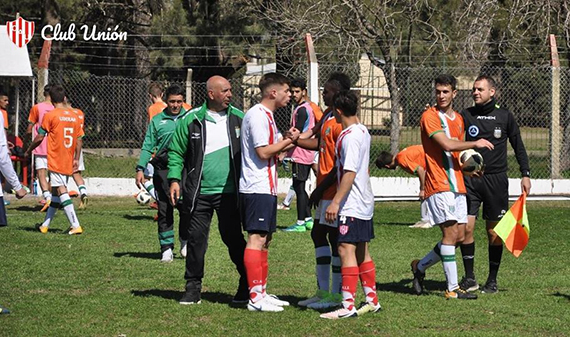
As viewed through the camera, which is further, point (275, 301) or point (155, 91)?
point (155, 91)

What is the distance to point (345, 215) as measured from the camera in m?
7.91

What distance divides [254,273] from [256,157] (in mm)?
941

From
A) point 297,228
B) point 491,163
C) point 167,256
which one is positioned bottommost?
point 297,228

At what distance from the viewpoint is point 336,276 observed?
857 cm

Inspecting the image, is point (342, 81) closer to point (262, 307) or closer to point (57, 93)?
point (262, 307)

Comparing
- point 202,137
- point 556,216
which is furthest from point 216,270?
point 556,216

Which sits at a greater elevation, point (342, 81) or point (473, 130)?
point (342, 81)

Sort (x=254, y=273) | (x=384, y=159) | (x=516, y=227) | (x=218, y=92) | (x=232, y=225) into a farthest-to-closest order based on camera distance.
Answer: (x=384, y=159)
(x=516, y=227)
(x=232, y=225)
(x=218, y=92)
(x=254, y=273)

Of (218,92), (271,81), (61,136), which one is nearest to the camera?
(271,81)

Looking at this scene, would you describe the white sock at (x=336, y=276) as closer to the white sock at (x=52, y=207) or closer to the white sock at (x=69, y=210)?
the white sock at (x=69, y=210)

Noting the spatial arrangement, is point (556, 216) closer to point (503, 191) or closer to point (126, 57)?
point (503, 191)

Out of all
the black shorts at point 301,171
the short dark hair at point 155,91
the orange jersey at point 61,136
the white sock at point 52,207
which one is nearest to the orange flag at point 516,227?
the black shorts at point 301,171

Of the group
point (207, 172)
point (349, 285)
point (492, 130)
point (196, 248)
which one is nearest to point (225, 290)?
point (196, 248)

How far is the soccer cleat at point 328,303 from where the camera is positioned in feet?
27.3
